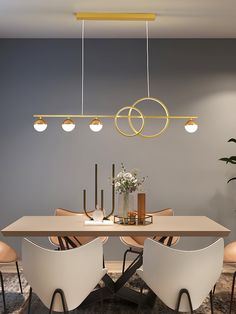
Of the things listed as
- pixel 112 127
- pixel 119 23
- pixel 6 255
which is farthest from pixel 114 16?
pixel 6 255

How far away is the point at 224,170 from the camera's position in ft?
14.7

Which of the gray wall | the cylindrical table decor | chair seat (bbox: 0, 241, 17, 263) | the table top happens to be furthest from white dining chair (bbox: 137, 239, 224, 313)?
the gray wall

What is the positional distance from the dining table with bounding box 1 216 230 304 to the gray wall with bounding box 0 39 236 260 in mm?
1227

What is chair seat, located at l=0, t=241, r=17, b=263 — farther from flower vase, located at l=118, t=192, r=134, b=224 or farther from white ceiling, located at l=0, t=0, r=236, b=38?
white ceiling, located at l=0, t=0, r=236, b=38

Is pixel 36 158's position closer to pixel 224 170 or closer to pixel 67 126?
pixel 67 126

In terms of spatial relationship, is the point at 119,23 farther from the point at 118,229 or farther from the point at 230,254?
the point at 230,254

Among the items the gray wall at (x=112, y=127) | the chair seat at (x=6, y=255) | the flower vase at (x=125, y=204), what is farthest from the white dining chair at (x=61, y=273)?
the gray wall at (x=112, y=127)

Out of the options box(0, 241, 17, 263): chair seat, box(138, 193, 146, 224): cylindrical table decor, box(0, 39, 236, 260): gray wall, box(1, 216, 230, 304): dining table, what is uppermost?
box(0, 39, 236, 260): gray wall

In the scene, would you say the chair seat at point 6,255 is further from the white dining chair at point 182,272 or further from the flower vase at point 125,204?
the white dining chair at point 182,272

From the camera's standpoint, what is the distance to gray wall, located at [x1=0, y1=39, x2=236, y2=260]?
4480 millimetres

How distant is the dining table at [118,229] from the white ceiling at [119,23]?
1883 millimetres

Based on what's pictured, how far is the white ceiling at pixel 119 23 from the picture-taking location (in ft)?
11.4

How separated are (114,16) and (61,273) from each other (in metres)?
2.43

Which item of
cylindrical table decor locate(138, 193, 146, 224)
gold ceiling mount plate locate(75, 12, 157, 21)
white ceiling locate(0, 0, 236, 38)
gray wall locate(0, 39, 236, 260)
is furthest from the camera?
gray wall locate(0, 39, 236, 260)
